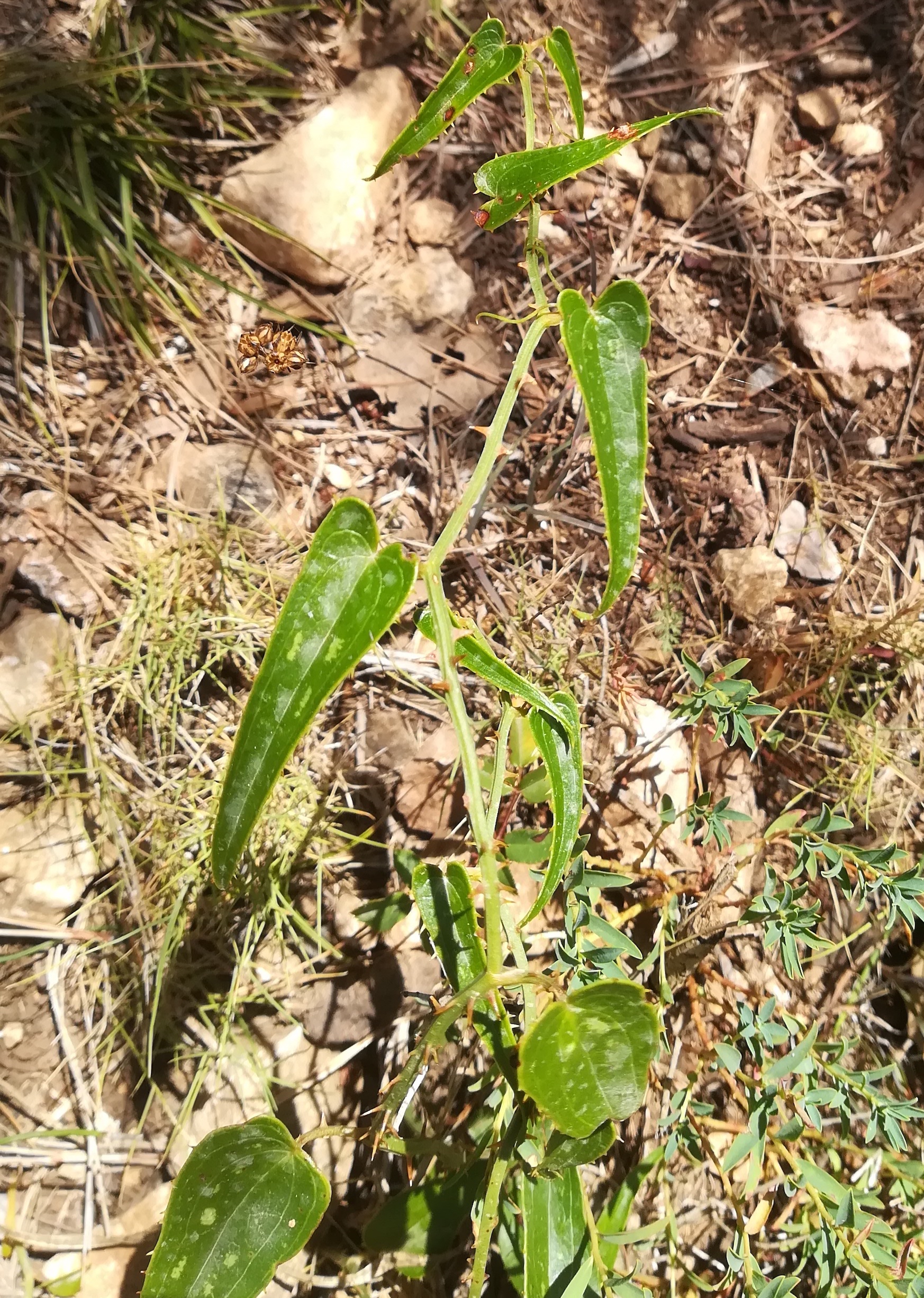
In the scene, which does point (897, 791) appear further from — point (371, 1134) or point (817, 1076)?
point (371, 1134)

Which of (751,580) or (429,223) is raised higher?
(429,223)

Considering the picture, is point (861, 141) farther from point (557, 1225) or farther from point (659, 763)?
point (557, 1225)

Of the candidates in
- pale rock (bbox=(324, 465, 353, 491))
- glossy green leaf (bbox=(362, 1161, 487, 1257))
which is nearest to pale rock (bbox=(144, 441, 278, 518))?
pale rock (bbox=(324, 465, 353, 491))

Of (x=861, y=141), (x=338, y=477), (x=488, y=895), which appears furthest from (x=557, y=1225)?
(x=861, y=141)

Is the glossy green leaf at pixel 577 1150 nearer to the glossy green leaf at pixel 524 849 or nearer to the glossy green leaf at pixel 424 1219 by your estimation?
the glossy green leaf at pixel 424 1219

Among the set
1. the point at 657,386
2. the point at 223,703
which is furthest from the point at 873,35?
the point at 223,703

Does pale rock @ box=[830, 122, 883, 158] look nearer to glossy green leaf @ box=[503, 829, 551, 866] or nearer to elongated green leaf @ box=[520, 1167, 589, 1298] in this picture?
glossy green leaf @ box=[503, 829, 551, 866]

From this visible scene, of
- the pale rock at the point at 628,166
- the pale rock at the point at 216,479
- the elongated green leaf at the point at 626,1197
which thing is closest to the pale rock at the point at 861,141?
the pale rock at the point at 628,166
